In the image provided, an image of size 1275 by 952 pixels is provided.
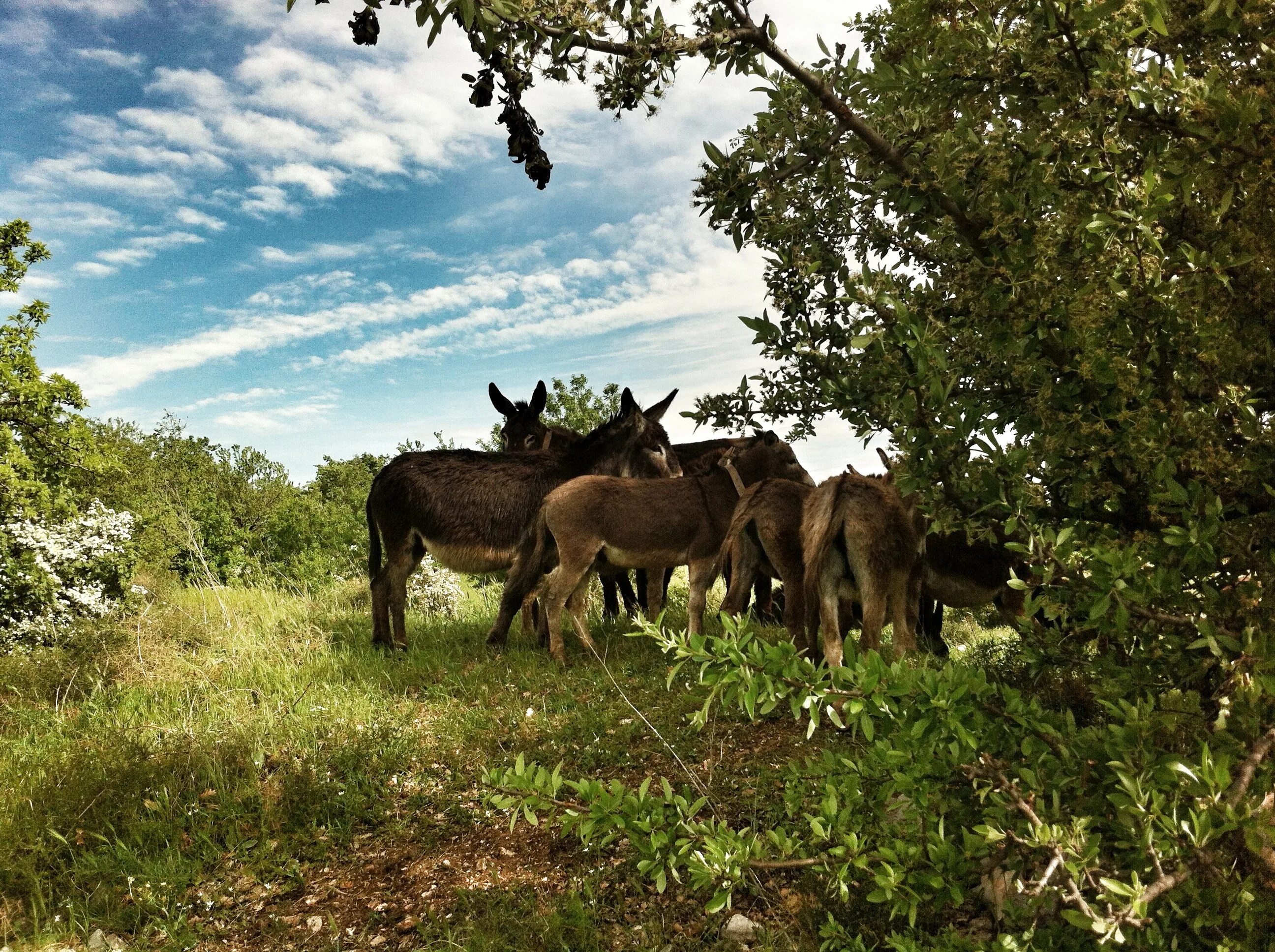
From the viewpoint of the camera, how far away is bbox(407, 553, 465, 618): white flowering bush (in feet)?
38.7

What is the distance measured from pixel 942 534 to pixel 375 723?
185 inches

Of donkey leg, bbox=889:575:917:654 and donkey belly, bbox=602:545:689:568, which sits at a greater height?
donkey belly, bbox=602:545:689:568

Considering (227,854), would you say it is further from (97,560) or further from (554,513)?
(97,560)

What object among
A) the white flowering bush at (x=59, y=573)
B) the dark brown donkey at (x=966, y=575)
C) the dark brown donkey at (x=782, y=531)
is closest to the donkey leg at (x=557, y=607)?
the dark brown donkey at (x=782, y=531)

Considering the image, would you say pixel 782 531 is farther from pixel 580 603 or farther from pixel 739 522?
pixel 580 603

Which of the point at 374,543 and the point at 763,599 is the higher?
the point at 374,543

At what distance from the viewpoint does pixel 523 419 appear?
11.6 meters

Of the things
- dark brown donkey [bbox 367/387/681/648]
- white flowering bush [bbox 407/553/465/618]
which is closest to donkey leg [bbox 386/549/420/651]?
dark brown donkey [bbox 367/387/681/648]

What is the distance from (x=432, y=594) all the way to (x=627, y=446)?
431 centimetres

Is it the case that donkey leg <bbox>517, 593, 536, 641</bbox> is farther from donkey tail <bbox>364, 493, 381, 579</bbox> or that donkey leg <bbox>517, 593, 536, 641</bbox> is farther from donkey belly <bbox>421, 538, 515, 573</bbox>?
donkey tail <bbox>364, 493, 381, 579</bbox>

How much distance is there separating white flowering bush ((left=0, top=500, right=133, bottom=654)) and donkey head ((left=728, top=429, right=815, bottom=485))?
23.3 feet

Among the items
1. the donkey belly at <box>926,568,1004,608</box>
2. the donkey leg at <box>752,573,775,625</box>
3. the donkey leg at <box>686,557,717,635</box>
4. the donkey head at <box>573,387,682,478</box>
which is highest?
the donkey head at <box>573,387,682,478</box>

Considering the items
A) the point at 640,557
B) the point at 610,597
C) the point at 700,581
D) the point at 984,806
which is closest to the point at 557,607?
the point at 640,557

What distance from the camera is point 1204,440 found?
2.16m
